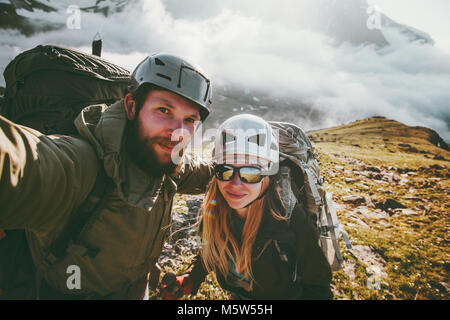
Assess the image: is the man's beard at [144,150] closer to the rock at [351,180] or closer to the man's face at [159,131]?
the man's face at [159,131]

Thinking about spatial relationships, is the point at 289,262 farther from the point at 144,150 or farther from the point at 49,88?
the point at 49,88

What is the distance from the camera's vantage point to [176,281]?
360 cm

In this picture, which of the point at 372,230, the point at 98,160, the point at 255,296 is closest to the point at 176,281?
the point at 255,296

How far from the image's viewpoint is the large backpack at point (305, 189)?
3611mm

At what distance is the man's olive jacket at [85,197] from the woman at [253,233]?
1.06 metres

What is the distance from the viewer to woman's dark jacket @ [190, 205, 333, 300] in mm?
3117

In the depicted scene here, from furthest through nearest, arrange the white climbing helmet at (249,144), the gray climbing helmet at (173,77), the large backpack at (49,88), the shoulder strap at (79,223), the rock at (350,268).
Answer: the rock at (350,268), the white climbing helmet at (249,144), the gray climbing helmet at (173,77), the large backpack at (49,88), the shoulder strap at (79,223)

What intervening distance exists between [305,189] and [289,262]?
1.42 meters

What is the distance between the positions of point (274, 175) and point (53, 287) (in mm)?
4103

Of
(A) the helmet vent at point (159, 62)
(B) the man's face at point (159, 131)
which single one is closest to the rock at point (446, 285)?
(B) the man's face at point (159, 131)

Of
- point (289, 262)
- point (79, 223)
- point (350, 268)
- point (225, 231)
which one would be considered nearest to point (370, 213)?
point (350, 268)

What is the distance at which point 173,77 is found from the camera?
137 inches

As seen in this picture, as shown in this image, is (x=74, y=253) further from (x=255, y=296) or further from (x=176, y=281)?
(x=255, y=296)

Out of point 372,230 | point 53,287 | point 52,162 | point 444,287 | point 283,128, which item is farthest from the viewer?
point 372,230
